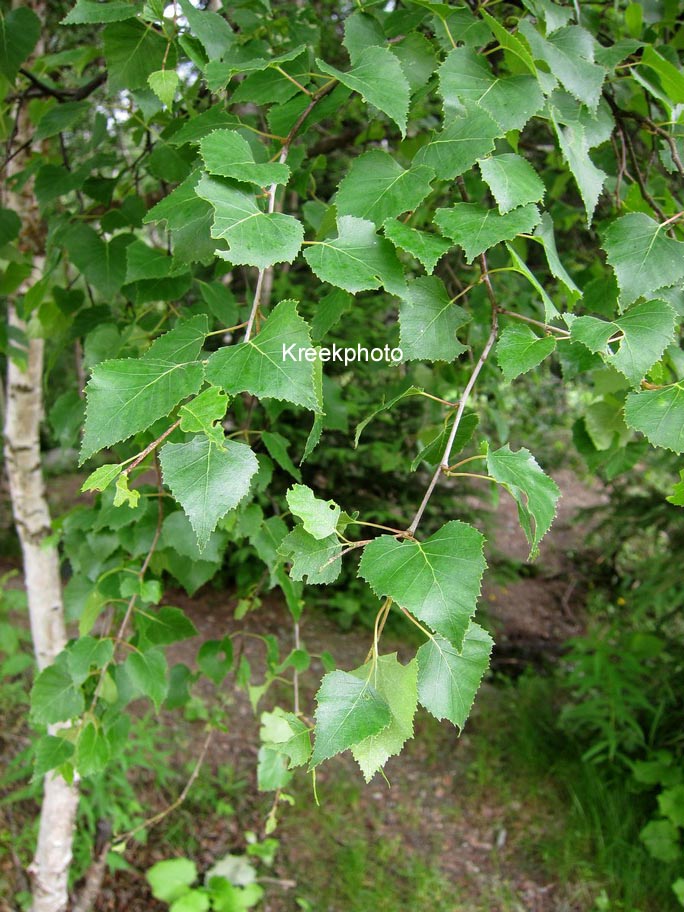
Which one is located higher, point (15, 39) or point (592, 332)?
point (15, 39)

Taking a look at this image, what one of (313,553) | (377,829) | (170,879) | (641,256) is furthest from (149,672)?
(377,829)

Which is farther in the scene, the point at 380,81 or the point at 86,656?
the point at 86,656

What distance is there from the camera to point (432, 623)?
517 mm

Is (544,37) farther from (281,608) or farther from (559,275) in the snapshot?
(281,608)

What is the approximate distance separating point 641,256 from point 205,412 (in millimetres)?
497

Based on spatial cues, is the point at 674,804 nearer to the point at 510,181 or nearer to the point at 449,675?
the point at 449,675

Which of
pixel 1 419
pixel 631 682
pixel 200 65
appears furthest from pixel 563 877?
pixel 1 419

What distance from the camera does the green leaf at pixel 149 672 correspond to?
1022mm

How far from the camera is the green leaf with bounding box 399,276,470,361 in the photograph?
0.69 m

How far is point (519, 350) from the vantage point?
632mm

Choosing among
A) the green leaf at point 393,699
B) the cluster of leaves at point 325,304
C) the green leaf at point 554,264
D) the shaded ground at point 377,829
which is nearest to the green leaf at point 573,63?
the cluster of leaves at point 325,304

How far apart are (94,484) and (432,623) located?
0.91 feet

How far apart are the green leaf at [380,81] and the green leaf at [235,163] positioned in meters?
0.11

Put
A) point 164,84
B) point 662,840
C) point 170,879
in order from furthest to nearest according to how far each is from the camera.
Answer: point 662,840 < point 170,879 < point 164,84
